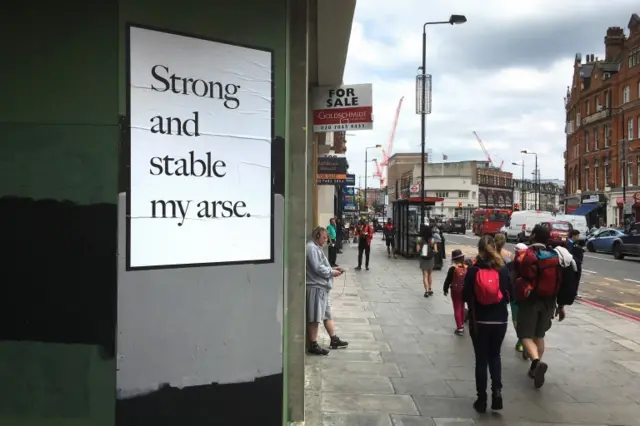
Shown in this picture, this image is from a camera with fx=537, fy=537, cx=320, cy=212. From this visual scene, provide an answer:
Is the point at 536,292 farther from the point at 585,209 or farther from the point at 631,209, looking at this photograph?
the point at 585,209

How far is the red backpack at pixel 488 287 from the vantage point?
5008mm

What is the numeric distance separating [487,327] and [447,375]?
1476 millimetres

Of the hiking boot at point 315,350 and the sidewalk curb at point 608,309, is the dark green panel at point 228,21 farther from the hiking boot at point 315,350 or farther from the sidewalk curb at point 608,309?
the sidewalk curb at point 608,309

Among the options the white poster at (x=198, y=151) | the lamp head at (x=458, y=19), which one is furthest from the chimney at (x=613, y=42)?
the white poster at (x=198, y=151)

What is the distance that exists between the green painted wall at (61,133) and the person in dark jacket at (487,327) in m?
3.27

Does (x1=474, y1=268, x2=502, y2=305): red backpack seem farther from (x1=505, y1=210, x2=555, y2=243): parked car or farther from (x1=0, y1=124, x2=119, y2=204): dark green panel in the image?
(x1=505, y1=210, x2=555, y2=243): parked car

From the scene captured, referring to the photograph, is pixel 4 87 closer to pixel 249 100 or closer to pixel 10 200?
pixel 10 200

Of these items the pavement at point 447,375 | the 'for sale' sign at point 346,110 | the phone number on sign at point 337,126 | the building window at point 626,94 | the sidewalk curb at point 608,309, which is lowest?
the sidewalk curb at point 608,309

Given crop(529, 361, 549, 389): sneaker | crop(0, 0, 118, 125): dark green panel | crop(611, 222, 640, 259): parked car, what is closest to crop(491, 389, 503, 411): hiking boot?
crop(529, 361, 549, 389): sneaker

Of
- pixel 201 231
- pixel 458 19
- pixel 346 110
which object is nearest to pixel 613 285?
pixel 458 19

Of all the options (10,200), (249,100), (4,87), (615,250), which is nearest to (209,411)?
(10,200)

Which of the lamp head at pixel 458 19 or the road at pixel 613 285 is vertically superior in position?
the lamp head at pixel 458 19

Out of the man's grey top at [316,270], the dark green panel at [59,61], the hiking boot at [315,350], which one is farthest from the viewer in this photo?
the hiking boot at [315,350]

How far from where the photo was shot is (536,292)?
593 cm
